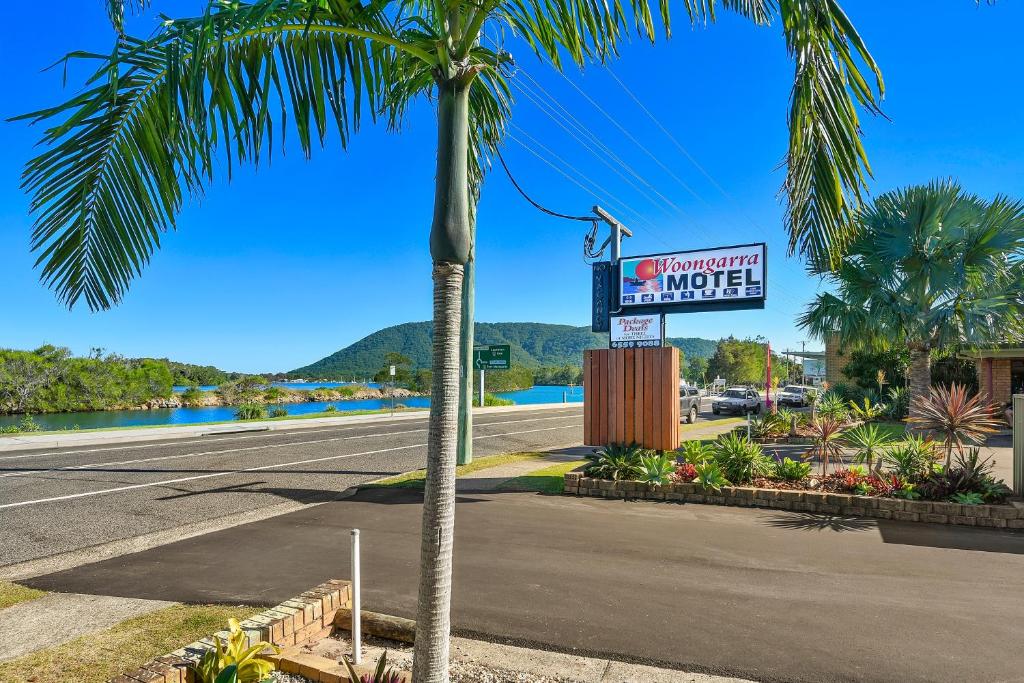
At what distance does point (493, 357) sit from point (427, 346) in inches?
3534

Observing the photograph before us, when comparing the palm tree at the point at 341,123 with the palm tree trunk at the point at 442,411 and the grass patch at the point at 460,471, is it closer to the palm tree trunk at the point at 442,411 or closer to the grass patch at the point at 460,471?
the palm tree trunk at the point at 442,411

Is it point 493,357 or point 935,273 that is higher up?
point 935,273

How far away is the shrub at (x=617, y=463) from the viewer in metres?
9.56

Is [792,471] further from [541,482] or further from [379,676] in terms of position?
[379,676]

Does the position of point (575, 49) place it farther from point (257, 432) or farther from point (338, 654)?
→ point (257, 432)

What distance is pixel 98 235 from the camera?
2.98 meters

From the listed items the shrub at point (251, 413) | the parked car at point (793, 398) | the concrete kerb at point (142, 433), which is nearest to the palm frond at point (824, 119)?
the concrete kerb at point (142, 433)

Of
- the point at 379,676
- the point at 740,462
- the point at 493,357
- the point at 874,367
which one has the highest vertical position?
the point at 493,357

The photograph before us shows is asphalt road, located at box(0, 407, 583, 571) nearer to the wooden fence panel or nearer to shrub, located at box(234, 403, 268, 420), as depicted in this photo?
the wooden fence panel

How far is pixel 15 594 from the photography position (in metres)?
5.19

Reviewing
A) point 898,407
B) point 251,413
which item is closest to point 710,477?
point 898,407

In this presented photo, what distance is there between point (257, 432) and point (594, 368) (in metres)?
15.4

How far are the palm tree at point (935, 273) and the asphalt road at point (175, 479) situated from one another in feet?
31.6

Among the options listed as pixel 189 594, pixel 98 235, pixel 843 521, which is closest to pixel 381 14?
pixel 98 235
